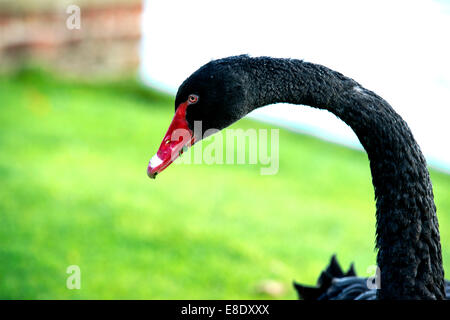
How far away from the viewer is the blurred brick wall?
4.77m

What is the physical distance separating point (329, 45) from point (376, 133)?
348cm

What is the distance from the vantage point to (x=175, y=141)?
1.41 meters

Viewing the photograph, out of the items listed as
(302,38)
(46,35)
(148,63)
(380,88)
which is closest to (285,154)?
(380,88)

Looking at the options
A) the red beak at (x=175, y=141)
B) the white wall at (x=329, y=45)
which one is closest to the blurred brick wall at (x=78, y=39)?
the white wall at (x=329, y=45)

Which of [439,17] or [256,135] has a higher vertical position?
[439,17]

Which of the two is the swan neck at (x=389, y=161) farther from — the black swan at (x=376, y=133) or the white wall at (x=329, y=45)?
the white wall at (x=329, y=45)

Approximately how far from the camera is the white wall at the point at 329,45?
14.0 feet

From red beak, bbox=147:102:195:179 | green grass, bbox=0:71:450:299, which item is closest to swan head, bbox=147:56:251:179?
red beak, bbox=147:102:195:179

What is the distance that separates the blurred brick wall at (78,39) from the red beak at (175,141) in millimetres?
3754

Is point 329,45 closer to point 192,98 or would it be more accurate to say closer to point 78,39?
point 78,39

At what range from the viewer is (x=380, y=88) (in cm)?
429

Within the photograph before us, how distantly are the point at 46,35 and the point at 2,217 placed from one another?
2445 mm

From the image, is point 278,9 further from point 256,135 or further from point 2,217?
point 2,217

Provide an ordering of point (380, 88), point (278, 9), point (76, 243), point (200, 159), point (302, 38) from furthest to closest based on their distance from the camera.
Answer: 1. point (278, 9)
2. point (302, 38)
3. point (380, 88)
4. point (200, 159)
5. point (76, 243)
